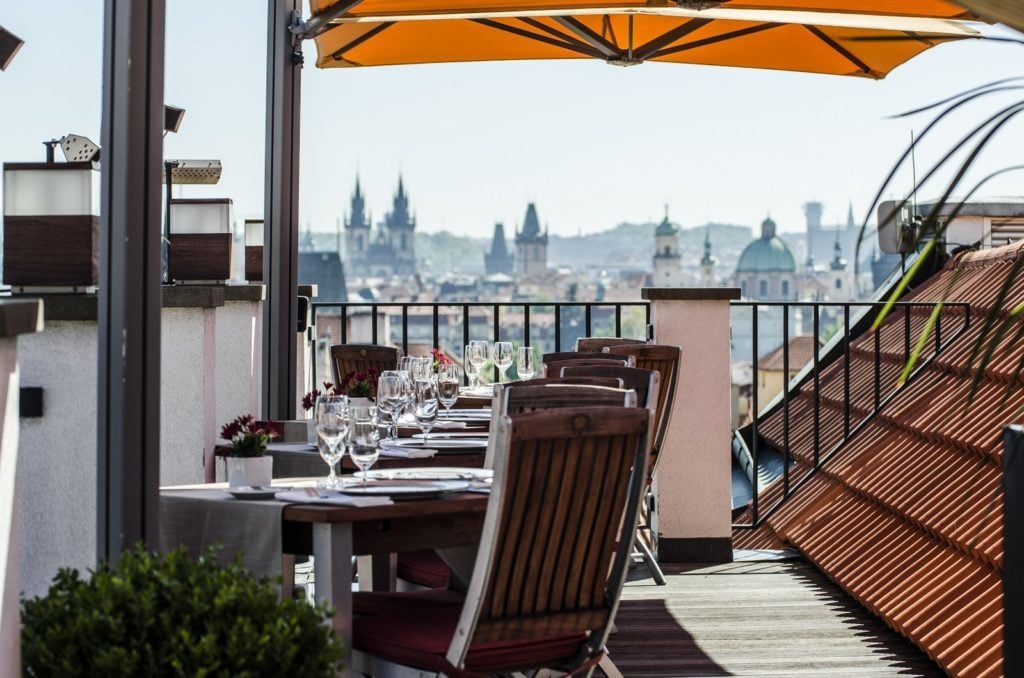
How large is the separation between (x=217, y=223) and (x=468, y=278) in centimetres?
13227

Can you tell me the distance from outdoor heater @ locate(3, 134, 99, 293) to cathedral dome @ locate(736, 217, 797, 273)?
414 feet

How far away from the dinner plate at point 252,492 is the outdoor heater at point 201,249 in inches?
116

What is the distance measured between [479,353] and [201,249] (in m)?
1.47

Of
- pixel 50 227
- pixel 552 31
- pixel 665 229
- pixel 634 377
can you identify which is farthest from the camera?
pixel 665 229

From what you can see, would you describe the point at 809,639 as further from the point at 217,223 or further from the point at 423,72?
the point at 423,72

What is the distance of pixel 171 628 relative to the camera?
206 centimetres

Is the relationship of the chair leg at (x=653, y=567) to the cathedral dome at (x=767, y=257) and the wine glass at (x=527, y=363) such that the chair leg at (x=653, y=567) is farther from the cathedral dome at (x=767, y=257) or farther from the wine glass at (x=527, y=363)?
the cathedral dome at (x=767, y=257)

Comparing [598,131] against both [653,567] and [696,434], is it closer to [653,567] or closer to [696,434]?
[696,434]

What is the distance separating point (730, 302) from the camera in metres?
6.09

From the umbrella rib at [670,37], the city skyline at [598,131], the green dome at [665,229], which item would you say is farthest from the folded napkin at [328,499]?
the green dome at [665,229]

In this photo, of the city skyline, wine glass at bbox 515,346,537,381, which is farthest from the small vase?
the city skyline

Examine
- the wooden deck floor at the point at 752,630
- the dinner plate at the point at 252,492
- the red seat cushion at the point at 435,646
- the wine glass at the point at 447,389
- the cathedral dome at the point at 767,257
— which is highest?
the cathedral dome at the point at 767,257

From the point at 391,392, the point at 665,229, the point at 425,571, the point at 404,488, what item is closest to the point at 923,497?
the point at 425,571

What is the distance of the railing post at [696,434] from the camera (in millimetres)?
5992
